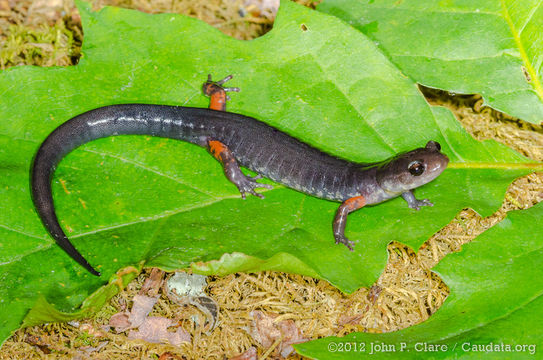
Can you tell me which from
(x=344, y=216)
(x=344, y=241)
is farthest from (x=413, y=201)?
(x=344, y=241)

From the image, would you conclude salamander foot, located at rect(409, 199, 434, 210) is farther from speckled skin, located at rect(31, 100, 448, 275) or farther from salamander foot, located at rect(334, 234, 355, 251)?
salamander foot, located at rect(334, 234, 355, 251)

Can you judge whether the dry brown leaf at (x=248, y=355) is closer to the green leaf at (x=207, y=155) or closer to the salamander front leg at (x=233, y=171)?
the green leaf at (x=207, y=155)

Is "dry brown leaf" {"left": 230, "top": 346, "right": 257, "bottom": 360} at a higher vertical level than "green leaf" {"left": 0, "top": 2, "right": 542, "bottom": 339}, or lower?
lower

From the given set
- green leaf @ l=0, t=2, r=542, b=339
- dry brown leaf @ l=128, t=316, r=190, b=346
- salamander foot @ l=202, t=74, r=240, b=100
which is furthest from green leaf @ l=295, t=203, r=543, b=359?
salamander foot @ l=202, t=74, r=240, b=100

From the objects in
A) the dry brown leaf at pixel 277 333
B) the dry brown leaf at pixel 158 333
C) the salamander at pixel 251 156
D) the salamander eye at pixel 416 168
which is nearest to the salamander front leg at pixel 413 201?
the salamander at pixel 251 156

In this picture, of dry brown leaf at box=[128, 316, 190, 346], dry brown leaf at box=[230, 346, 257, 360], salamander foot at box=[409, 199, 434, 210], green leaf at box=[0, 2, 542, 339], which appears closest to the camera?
green leaf at box=[0, 2, 542, 339]

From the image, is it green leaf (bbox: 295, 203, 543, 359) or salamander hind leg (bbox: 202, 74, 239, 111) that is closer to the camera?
green leaf (bbox: 295, 203, 543, 359)

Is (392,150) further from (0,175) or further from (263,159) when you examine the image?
(0,175)

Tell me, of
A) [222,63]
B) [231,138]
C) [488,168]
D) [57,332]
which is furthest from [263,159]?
[57,332]
